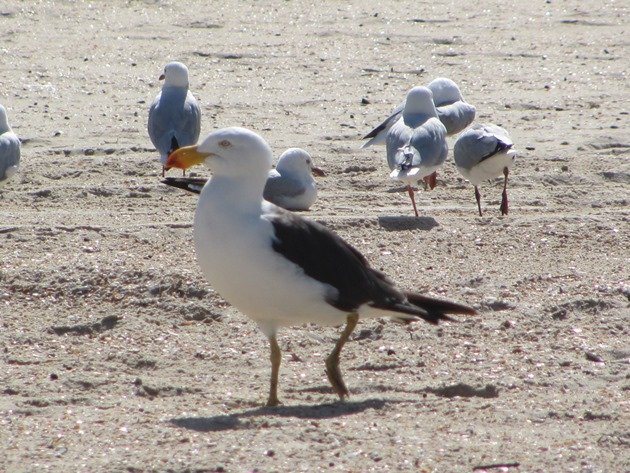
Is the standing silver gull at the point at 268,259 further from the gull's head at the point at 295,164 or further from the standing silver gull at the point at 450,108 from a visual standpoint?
the standing silver gull at the point at 450,108

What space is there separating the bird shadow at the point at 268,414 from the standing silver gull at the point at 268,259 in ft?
0.39

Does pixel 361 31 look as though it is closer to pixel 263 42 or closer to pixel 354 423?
pixel 263 42

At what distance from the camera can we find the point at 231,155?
567cm

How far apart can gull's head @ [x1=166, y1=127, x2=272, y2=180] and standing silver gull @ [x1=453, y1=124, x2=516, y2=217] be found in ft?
13.3

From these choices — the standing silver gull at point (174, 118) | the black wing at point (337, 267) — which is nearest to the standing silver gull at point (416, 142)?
the standing silver gull at point (174, 118)

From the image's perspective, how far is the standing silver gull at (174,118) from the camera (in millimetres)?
10539

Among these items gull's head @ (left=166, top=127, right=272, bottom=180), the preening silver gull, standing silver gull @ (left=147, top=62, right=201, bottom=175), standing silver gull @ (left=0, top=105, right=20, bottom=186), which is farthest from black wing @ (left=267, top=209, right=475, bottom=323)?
the preening silver gull

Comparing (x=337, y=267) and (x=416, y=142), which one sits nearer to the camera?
(x=337, y=267)

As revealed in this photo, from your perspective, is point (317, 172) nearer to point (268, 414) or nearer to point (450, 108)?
point (450, 108)

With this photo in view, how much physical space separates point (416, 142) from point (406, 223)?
1384mm

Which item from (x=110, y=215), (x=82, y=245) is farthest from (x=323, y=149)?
(x=82, y=245)

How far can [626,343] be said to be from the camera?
6426 millimetres

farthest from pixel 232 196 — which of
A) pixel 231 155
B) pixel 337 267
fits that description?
pixel 337 267

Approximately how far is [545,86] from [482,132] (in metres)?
3.71
